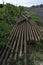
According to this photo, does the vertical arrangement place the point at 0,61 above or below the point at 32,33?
below

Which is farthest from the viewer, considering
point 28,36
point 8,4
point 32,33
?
point 8,4

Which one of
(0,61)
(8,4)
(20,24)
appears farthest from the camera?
(8,4)

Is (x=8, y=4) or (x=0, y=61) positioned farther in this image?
(x=8, y=4)

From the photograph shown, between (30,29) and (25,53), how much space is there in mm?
2158

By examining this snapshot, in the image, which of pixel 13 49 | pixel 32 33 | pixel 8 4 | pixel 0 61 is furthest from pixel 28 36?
pixel 8 4

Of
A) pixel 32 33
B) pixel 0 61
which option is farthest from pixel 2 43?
pixel 32 33

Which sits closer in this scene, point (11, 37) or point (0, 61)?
point (0, 61)

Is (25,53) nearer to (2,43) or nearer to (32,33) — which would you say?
(2,43)

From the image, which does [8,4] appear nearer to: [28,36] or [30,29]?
[30,29]

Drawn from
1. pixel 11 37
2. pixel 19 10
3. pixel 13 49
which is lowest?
pixel 13 49

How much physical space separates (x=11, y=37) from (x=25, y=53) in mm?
1458

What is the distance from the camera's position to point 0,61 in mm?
5762

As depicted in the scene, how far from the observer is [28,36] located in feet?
24.1

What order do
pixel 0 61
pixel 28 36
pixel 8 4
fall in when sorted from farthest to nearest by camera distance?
pixel 8 4 → pixel 28 36 → pixel 0 61
